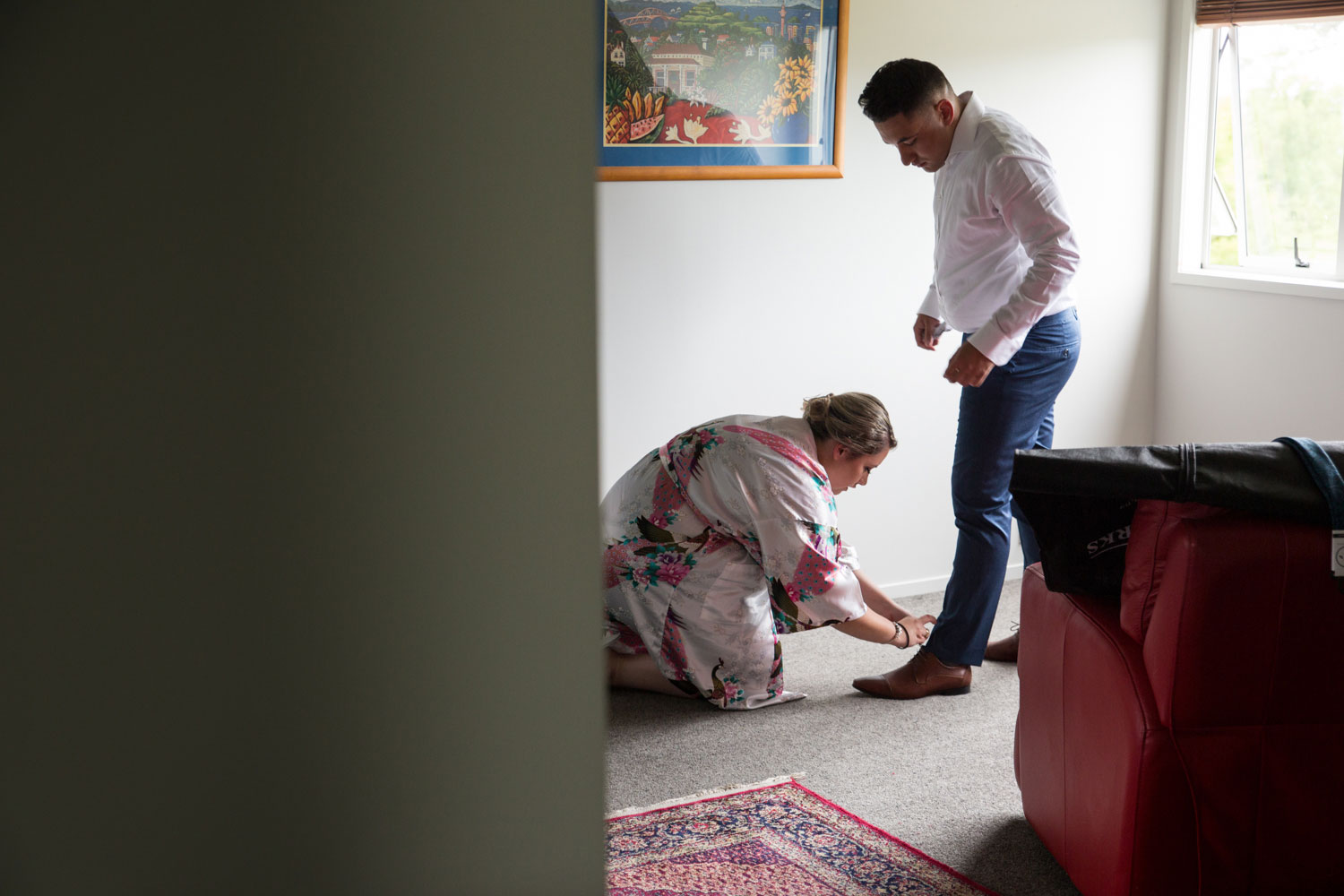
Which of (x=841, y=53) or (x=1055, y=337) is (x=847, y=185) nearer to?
(x=841, y=53)

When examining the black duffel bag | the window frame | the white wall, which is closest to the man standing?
the white wall

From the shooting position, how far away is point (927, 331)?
8.89 ft

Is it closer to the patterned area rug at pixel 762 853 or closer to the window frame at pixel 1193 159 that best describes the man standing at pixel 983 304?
the patterned area rug at pixel 762 853

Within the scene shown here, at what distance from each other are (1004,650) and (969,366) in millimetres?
804

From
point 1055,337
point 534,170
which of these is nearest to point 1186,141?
point 1055,337

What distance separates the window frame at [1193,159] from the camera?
3248 millimetres

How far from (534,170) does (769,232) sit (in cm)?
253

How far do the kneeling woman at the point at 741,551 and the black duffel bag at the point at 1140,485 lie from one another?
744mm

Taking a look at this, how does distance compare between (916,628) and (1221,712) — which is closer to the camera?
(1221,712)

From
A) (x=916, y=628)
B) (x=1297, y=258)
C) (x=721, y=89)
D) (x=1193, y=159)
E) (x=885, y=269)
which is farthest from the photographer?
(x=1193, y=159)

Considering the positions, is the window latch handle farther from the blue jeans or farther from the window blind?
the blue jeans

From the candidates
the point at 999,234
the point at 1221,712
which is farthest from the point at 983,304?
the point at 1221,712

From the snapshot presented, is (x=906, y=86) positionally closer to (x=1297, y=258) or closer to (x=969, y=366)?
(x=969, y=366)

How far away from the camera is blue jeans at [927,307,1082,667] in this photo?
2.33 metres
